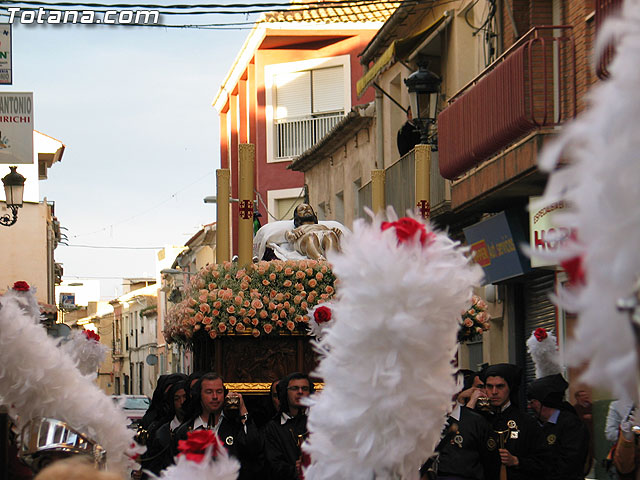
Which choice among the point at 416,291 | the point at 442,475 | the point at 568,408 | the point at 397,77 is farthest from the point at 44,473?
the point at 397,77

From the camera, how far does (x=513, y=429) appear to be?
26.0 feet

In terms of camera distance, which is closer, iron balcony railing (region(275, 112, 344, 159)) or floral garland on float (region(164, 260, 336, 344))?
floral garland on float (region(164, 260, 336, 344))

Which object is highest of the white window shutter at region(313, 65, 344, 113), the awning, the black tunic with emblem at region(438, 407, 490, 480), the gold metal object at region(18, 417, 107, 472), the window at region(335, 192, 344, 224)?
the white window shutter at region(313, 65, 344, 113)

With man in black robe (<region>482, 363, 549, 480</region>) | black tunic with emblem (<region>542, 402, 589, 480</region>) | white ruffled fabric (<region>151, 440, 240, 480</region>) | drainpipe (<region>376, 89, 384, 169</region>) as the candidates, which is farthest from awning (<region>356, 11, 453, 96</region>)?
white ruffled fabric (<region>151, 440, 240, 480</region>)

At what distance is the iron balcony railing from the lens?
36469mm

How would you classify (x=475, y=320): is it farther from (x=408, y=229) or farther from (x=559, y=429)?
(x=408, y=229)

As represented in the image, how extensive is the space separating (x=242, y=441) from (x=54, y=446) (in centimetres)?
317

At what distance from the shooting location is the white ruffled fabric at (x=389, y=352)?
4383 millimetres

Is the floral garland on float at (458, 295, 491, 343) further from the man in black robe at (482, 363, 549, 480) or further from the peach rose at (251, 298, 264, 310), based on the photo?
the peach rose at (251, 298, 264, 310)

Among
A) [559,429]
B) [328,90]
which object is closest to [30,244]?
[328,90]

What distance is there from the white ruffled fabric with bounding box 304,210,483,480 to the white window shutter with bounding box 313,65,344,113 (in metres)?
31.2

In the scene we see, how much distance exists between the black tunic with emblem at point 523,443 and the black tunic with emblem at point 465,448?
54 centimetres

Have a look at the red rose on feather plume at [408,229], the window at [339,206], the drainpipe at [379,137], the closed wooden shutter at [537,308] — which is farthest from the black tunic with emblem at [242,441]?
the window at [339,206]

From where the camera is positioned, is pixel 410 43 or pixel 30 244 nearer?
pixel 410 43
